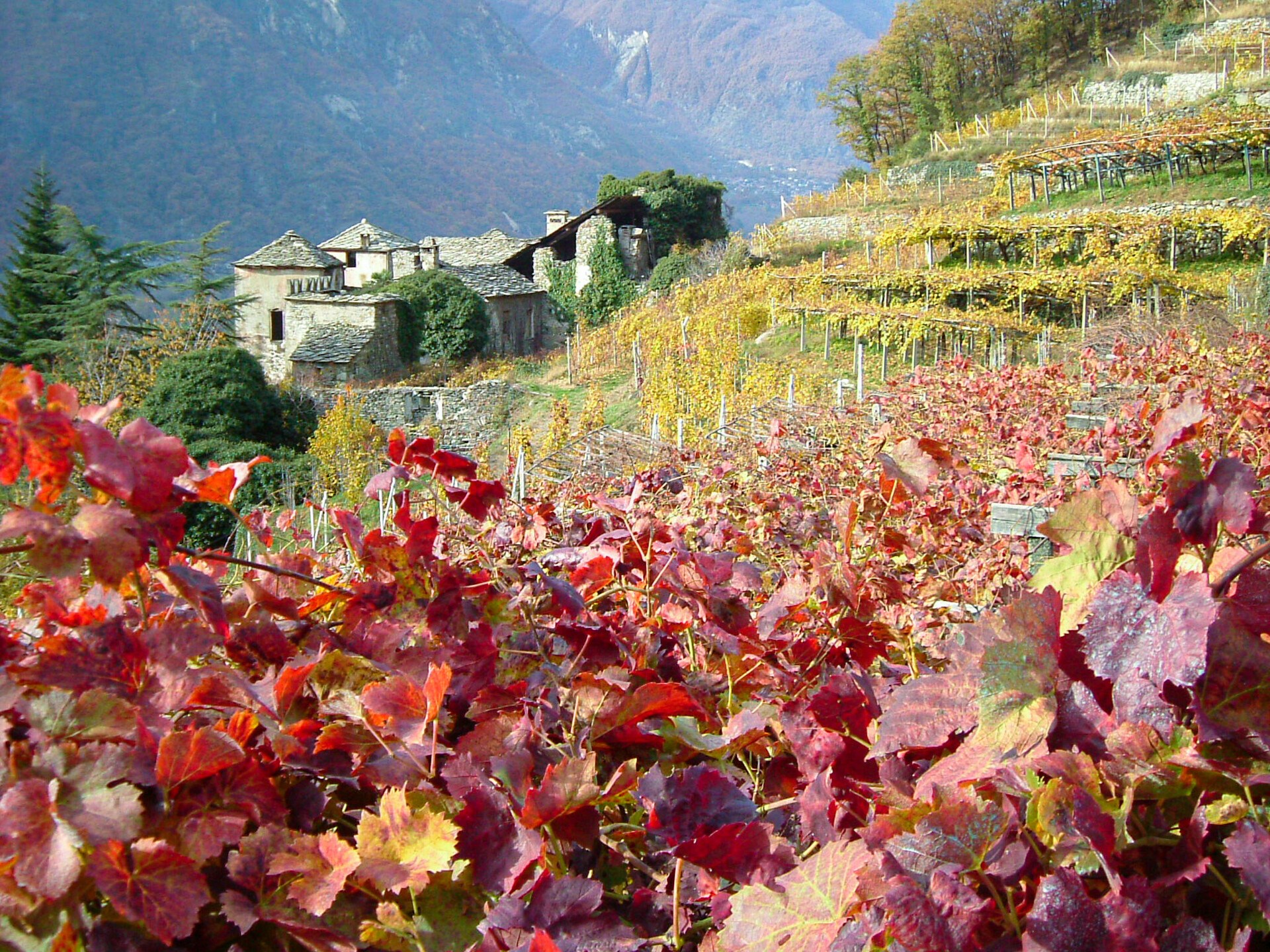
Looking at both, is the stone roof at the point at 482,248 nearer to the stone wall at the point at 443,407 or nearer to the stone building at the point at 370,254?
the stone building at the point at 370,254

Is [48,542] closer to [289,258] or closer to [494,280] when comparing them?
[289,258]

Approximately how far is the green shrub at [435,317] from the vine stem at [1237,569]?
944 inches

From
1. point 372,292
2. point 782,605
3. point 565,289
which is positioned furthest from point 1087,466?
point 565,289

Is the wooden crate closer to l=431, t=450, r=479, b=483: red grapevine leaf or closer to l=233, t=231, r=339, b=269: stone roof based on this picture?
l=431, t=450, r=479, b=483: red grapevine leaf

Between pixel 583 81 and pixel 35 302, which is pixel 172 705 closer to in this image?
pixel 35 302

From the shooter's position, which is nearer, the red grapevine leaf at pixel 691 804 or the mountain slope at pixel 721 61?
the red grapevine leaf at pixel 691 804

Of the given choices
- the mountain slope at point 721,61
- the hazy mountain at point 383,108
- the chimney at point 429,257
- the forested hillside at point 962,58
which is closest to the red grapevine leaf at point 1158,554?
the chimney at point 429,257

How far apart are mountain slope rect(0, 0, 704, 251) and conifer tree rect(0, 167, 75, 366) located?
36.1m

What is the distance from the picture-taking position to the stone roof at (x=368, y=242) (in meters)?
28.0

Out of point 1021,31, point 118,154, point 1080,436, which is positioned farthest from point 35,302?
point 118,154

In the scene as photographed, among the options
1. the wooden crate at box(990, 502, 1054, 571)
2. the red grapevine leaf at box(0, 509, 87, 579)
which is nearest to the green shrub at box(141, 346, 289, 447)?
the wooden crate at box(990, 502, 1054, 571)

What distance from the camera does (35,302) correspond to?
81.4 feet

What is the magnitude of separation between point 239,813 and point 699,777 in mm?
335

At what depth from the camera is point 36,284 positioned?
973 inches
